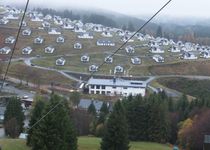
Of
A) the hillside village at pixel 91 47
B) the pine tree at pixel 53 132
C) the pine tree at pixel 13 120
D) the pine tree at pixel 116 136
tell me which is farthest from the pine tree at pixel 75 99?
the pine tree at pixel 53 132

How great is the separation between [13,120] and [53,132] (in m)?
6.55

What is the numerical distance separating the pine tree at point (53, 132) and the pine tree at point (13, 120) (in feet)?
20.8

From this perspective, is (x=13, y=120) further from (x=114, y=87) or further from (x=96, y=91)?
(x=114, y=87)

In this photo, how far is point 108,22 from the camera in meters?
91.5

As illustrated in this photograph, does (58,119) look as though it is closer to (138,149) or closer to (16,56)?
(138,149)

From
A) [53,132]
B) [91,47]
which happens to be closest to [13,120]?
[53,132]

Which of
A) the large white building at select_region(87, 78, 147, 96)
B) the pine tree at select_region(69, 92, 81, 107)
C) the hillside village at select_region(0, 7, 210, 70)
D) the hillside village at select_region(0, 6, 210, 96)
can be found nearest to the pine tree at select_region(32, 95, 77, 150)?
the pine tree at select_region(69, 92, 81, 107)

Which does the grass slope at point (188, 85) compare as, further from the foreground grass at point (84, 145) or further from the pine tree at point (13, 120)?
the pine tree at point (13, 120)

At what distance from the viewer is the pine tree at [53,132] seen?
44.6 feet

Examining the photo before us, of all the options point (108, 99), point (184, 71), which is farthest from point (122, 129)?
point (184, 71)

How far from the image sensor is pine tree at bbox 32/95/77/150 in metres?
13.6

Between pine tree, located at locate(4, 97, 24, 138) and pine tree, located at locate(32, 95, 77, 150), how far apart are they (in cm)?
634

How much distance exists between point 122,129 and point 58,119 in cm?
310

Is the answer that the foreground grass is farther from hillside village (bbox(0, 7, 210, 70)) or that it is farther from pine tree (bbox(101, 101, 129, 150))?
hillside village (bbox(0, 7, 210, 70))
